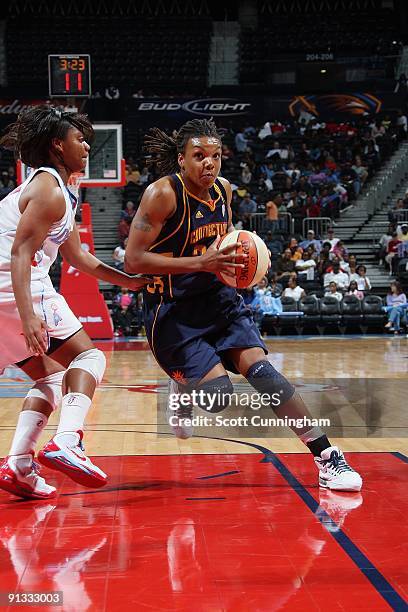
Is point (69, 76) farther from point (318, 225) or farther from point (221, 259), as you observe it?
point (221, 259)

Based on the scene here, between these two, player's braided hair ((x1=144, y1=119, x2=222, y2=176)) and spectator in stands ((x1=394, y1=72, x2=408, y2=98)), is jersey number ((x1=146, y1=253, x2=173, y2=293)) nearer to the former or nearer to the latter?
player's braided hair ((x1=144, y1=119, x2=222, y2=176))

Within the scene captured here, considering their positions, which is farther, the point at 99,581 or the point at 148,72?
the point at 148,72

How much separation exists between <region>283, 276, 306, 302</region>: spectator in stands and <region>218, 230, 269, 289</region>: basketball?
11830mm

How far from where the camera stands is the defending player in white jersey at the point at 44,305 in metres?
3.57

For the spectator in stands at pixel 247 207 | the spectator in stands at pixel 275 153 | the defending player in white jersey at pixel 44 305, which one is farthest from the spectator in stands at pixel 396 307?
the defending player in white jersey at pixel 44 305

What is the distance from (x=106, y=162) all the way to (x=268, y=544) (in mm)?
10923

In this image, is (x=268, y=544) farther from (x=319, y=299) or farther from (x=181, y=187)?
(x=319, y=299)

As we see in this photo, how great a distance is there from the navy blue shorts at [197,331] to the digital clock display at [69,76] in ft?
29.8

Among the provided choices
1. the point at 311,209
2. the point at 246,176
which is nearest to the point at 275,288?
the point at 311,209

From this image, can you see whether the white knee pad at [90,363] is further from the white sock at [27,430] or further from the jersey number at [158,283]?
the jersey number at [158,283]

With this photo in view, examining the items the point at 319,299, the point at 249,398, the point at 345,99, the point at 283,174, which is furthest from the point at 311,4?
the point at 249,398

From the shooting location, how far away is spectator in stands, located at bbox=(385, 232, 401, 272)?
715 inches

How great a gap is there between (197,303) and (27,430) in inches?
41.7

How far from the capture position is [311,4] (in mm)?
27422
